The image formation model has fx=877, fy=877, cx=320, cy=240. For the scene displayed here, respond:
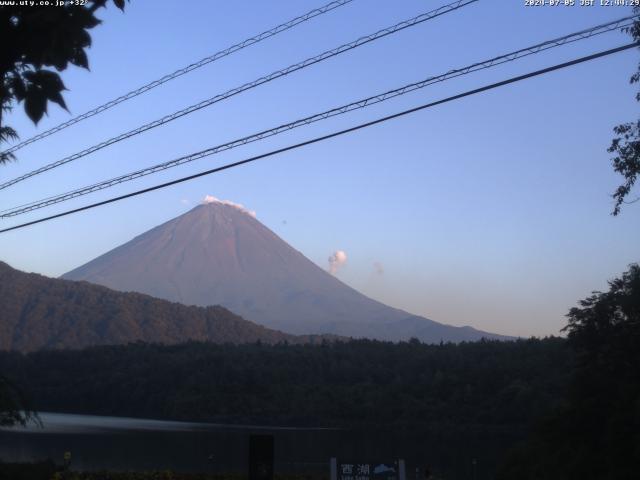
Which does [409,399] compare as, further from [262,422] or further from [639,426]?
[639,426]

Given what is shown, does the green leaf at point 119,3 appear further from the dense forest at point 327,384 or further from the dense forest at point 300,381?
the dense forest at point 300,381

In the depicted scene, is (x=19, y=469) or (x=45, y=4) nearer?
(x=45, y=4)

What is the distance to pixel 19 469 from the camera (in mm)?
19359

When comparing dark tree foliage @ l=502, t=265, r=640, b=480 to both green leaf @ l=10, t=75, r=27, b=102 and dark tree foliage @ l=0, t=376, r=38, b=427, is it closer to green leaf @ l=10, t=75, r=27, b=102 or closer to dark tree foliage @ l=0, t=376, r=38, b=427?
dark tree foliage @ l=0, t=376, r=38, b=427

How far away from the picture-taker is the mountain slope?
540 feet

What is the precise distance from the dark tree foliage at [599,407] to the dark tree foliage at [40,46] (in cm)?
1495

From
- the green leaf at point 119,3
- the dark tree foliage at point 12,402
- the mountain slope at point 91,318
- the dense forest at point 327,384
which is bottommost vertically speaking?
the dark tree foliage at point 12,402

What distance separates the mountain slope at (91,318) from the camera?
164500 millimetres

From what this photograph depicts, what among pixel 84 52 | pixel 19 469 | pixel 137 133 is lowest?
pixel 19 469

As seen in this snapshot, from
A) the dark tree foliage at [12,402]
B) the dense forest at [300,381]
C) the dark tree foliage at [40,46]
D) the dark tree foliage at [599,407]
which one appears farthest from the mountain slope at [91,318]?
the dark tree foliage at [40,46]

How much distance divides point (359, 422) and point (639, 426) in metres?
72.1

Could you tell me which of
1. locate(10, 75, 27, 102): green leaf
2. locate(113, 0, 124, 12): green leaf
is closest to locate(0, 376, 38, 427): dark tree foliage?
locate(10, 75, 27, 102): green leaf

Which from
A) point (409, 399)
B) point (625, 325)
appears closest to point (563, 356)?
point (409, 399)

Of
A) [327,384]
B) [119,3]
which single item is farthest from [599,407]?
[327,384]
